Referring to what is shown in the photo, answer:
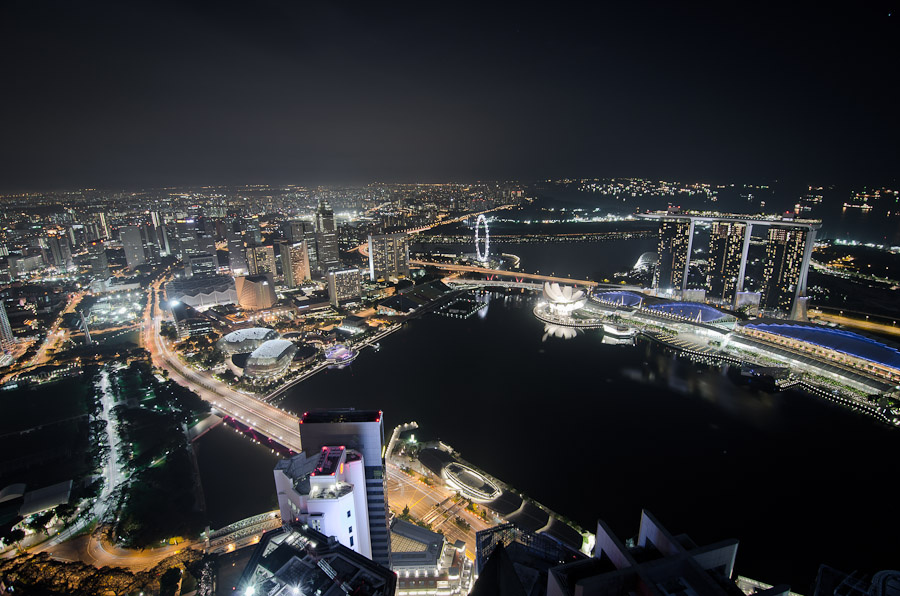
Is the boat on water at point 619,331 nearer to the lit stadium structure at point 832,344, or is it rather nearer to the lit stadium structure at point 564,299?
the lit stadium structure at point 564,299

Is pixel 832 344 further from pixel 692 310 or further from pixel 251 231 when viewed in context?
pixel 251 231

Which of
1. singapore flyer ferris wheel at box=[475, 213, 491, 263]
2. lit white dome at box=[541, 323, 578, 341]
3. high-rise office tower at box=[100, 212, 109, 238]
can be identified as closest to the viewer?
lit white dome at box=[541, 323, 578, 341]

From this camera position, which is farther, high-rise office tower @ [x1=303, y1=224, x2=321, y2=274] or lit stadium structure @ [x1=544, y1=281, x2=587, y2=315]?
high-rise office tower @ [x1=303, y1=224, x2=321, y2=274]

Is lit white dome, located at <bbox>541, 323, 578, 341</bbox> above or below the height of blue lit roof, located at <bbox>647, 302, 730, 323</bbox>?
below

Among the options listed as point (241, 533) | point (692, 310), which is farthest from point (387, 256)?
point (241, 533)

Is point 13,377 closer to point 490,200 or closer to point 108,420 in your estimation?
point 108,420

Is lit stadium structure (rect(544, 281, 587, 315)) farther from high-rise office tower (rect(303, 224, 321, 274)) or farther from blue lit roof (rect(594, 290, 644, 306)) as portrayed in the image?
high-rise office tower (rect(303, 224, 321, 274))

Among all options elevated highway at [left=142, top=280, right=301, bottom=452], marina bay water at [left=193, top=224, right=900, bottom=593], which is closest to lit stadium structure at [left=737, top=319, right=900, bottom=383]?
marina bay water at [left=193, top=224, right=900, bottom=593]
